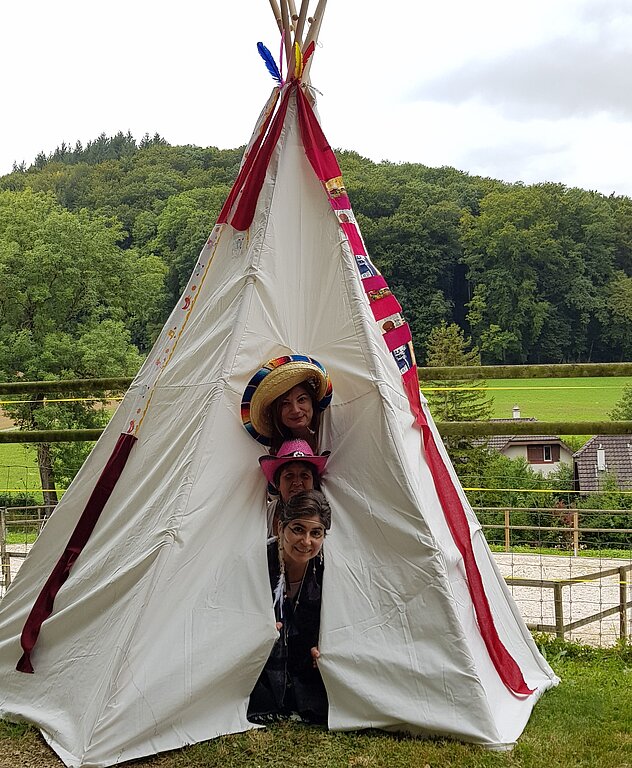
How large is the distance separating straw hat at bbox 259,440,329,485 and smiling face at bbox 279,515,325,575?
0.68 feet

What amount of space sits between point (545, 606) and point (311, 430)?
4287 millimetres

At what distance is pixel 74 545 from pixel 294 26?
2275 mm

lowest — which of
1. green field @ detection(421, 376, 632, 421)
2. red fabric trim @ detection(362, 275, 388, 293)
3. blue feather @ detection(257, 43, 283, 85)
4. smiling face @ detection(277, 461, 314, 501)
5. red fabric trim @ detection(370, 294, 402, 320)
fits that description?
green field @ detection(421, 376, 632, 421)

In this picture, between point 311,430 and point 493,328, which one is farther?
point 493,328

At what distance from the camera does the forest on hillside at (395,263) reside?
66.7 feet

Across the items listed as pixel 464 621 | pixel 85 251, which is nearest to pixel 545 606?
pixel 464 621

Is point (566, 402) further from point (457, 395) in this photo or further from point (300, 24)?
point (300, 24)

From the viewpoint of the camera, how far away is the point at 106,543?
124 inches

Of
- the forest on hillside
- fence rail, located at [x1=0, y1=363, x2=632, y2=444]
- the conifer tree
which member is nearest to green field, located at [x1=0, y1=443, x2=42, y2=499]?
the forest on hillside

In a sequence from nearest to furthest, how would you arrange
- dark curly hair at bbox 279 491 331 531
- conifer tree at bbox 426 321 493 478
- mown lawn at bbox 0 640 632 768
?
mown lawn at bbox 0 640 632 768
dark curly hair at bbox 279 491 331 531
conifer tree at bbox 426 321 493 478

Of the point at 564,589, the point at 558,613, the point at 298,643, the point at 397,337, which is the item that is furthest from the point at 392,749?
the point at 564,589

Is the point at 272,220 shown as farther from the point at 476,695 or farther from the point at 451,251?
the point at 451,251

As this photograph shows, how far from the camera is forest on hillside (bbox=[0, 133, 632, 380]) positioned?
20.3 meters

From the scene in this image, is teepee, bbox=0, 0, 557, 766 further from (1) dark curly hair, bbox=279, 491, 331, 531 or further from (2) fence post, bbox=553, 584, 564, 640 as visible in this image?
(2) fence post, bbox=553, 584, 564, 640
